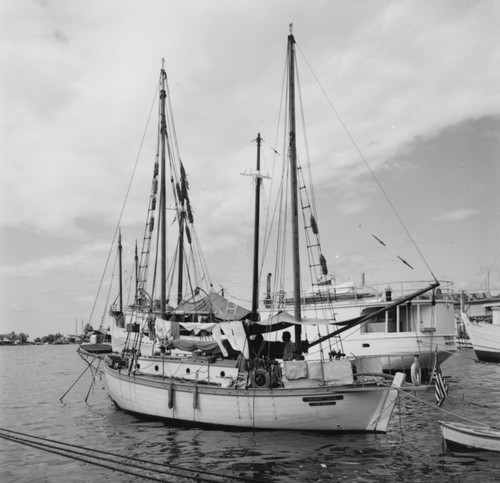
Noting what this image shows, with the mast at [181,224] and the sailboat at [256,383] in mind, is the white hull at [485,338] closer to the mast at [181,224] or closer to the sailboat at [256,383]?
the mast at [181,224]

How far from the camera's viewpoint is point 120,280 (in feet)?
250

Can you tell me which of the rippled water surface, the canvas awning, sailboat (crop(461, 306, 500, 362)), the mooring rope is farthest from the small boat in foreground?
sailboat (crop(461, 306, 500, 362))

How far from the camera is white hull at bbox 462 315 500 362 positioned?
50.7 metres

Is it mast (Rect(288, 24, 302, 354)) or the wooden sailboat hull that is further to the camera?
mast (Rect(288, 24, 302, 354))

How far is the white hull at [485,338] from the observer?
50.7 m

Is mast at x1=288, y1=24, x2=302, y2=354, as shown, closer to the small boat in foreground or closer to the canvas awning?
the small boat in foreground

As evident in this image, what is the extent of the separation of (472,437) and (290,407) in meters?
5.91

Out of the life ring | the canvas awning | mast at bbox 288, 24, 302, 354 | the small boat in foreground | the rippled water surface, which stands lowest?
the rippled water surface

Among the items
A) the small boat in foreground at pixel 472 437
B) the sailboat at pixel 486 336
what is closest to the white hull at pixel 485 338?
the sailboat at pixel 486 336

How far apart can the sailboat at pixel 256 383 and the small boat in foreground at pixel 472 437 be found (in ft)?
6.87

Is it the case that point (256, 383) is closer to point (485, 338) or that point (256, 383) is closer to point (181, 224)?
point (181, 224)

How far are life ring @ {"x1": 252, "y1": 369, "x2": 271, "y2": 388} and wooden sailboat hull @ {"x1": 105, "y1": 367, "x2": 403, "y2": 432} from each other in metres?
0.42

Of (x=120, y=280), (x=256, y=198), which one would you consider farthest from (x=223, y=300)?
(x=120, y=280)

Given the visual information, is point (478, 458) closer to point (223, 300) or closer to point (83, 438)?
point (83, 438)
